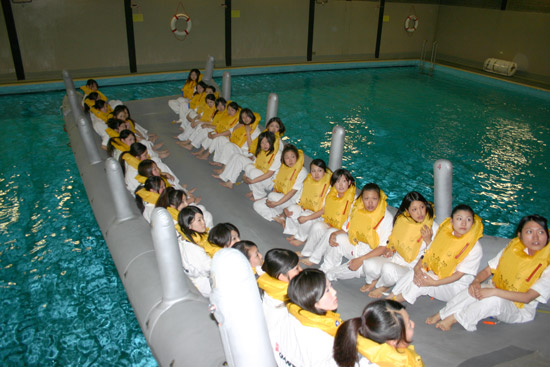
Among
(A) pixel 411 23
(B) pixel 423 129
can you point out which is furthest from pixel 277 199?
(A) pixel 411 23

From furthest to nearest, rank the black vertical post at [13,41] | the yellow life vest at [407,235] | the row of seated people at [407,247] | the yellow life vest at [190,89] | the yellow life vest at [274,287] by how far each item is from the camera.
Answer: the black vertical post at [13,41], the yellow life vest at [190,89], the yellow life vest at [407,235], the row of seated people at [407,247], the yellow life vest at [274,287]

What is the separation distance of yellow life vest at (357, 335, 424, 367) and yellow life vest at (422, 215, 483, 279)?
1.04 m

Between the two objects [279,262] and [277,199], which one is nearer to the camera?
[279,262]

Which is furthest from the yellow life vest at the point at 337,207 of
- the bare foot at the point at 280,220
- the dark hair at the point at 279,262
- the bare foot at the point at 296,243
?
the dark hair at the point at 279,262

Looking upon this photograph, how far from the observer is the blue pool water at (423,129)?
15.9ft

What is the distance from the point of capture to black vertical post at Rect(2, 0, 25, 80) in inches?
326

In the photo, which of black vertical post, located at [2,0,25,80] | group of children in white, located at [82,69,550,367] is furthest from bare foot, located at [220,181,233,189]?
black vertical post, located at [2,0,25,80]

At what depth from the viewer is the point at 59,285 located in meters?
3.09

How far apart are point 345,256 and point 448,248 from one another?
2.44 feet

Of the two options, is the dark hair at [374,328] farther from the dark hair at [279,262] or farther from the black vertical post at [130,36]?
the black vertical post at [130,36]

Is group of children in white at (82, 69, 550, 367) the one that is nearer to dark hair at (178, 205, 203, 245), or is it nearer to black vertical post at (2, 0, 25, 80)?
dark hair at (178, 205, 203, 245)

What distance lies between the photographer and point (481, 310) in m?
2.25

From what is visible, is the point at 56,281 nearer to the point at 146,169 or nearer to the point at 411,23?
the point at 146,169

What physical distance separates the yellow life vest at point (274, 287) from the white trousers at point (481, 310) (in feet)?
3.72
